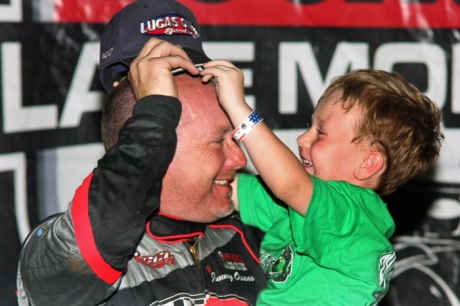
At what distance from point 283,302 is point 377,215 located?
13.1 inches

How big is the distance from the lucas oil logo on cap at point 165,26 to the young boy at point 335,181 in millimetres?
217

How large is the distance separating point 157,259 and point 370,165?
0.61m

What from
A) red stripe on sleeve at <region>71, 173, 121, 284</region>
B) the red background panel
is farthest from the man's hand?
the red background panel

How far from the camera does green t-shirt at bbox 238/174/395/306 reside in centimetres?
178

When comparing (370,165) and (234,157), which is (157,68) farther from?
(370,165)

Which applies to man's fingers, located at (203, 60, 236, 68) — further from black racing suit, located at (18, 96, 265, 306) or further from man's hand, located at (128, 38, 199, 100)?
black racing suit, located at (18, 96, 265, 306)

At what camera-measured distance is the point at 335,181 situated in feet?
6.36

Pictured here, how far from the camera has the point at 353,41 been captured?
305cm

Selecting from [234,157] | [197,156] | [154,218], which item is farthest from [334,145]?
[154,218]

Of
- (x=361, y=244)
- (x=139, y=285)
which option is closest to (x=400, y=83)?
(x=361, y=244)

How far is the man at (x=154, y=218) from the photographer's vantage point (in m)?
1.51

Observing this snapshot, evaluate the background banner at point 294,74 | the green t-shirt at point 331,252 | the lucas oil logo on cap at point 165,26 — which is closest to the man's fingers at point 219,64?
the lucas oil logo on cap at point 165,26

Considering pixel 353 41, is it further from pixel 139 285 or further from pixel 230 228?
pixel 139 285

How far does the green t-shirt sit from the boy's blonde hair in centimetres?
12
